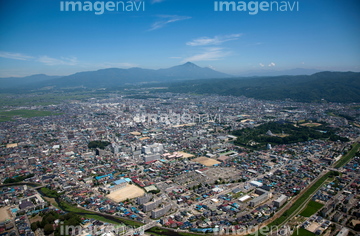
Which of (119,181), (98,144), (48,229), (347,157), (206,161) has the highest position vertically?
(98,144)

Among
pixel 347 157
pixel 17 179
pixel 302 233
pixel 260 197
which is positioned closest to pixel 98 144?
pixel 17 179

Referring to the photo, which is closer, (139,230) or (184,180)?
(139,230)

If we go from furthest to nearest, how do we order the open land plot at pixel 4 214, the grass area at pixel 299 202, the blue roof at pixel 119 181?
the blue roof at pixel 119 181
the open land plot at pixel 4 214
the grass area at pixel 299 202

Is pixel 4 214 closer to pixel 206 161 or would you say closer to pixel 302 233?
pixel 206 161

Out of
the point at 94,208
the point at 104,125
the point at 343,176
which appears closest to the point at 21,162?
the point at 94,208

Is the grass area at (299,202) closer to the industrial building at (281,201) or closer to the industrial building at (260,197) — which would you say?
the industrial building at (281,201)

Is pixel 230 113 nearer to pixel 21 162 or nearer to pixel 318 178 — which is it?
pixel 318 178

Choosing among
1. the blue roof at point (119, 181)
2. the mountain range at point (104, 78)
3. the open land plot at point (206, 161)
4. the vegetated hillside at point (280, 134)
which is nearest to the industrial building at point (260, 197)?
the open land plot at point (206, 161)

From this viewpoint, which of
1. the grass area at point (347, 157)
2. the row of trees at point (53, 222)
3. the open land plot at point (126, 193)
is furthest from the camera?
the grass area at point (347, 157)
